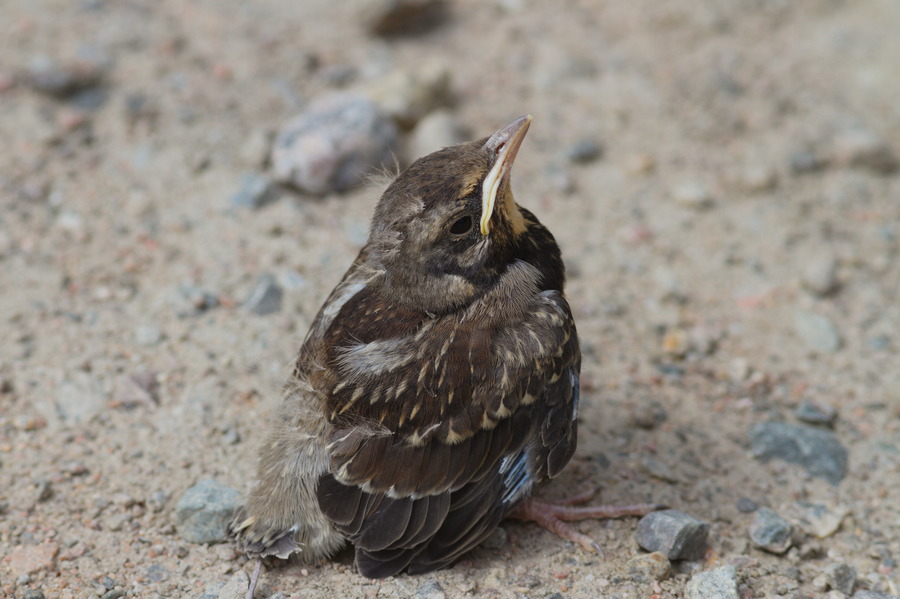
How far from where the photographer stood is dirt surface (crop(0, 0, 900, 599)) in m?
3.26

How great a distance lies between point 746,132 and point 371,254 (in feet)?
10.0

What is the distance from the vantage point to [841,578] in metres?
3.09

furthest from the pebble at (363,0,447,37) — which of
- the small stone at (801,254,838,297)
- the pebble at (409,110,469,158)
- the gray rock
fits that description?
the gray rock

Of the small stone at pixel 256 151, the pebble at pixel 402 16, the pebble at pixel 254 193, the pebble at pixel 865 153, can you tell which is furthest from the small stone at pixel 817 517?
the pebble at pixel 402 16

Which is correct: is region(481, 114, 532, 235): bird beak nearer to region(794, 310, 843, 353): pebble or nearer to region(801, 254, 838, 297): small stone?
region(794, 310, 843, 353): pebble

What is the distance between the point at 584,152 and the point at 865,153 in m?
1.53

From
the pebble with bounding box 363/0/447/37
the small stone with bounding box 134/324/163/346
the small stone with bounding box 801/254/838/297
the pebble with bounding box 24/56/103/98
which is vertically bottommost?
the small stone with bounding box 801/254/838/297

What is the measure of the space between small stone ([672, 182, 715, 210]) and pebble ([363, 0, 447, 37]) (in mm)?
2024

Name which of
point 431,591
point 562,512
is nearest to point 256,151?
point 562,512

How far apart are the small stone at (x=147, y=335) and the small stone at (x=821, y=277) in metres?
3.06

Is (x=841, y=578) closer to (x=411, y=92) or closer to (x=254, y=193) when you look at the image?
(x=254, y=193)

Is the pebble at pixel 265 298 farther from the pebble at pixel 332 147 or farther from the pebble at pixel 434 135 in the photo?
the pebble at pixel 434 135

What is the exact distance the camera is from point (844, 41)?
584 centimetres

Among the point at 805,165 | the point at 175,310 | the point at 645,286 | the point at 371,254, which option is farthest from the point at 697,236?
the point at 175,310
